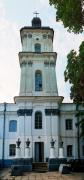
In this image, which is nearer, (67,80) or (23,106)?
(67,80)

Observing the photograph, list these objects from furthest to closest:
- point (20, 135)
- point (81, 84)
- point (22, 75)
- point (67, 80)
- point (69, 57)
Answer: point (22, 75) < point (20, 135) < point (67, 80) < point (69, 57) < point (81, 84)

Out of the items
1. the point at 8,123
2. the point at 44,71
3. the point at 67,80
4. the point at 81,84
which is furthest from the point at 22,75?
the point at 81,84

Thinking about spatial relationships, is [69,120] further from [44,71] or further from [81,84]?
[81,84]

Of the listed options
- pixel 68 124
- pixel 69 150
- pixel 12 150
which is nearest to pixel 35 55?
pixel 68 124

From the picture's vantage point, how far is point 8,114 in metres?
37.4

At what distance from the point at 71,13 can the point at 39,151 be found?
79.8 ft

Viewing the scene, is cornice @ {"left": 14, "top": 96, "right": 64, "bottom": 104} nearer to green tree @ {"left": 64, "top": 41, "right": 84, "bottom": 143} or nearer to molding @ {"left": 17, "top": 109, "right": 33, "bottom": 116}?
molding @ {"left": 17, "top": 109, "right": 33, "bottom": 116}

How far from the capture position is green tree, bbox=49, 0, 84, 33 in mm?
12148

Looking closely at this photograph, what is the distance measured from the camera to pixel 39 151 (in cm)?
3491

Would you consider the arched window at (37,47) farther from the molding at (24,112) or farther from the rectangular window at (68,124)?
the rectangular window at (68,124)

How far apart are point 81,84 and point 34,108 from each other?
19724 mm

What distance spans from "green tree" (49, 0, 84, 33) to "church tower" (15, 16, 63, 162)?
22.8 m

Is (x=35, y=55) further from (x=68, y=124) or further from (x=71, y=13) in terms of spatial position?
(x=71, y=13)

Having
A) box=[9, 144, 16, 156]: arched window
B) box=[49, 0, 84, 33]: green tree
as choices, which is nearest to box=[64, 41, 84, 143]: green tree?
box=[49, 0, 84, 33]: green tree
